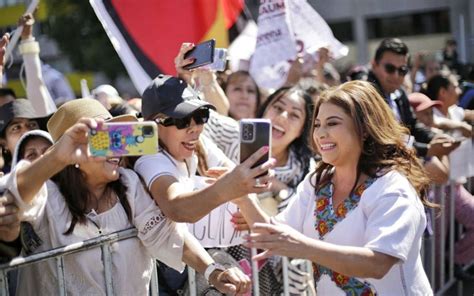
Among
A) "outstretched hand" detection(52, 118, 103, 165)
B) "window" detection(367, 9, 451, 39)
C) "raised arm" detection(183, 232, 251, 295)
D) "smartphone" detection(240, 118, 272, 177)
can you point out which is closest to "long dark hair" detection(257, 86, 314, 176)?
"raised arm" detection(183, 232, 251, 295)

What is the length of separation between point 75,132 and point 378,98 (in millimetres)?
1313

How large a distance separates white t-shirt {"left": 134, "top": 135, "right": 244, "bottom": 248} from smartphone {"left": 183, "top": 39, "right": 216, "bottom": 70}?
0.38 metres

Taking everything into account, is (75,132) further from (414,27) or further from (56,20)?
(414,27)

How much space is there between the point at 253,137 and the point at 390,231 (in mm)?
620

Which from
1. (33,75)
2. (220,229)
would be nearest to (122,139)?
(220,229)

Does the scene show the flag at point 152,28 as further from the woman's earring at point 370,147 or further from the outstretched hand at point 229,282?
the woman's earring at point 370,147

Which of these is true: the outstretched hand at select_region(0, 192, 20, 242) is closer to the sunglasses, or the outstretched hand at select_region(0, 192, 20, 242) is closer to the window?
the sunglasses

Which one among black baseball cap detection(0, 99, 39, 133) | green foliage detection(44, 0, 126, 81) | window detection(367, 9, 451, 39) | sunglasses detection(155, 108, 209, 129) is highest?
sunglasses detection(155, 108, 209, 129)

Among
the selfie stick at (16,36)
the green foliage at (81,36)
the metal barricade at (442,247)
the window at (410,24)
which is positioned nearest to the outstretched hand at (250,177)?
the selfie stick at (16,36)

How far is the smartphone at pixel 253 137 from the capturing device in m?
2.93

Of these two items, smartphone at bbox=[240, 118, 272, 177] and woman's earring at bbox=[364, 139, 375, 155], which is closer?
smartphone at bbox=[240, 118, 272, 177]

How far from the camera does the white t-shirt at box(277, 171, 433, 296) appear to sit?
9.84ft

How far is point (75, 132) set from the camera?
2697 millimetres

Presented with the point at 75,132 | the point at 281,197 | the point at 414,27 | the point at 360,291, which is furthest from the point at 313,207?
the point at 414,27
